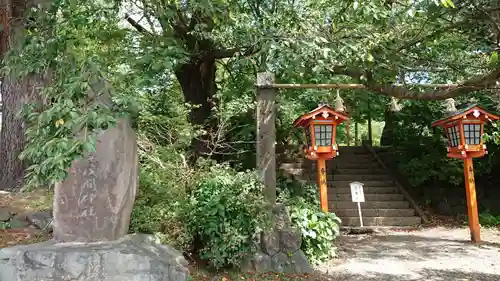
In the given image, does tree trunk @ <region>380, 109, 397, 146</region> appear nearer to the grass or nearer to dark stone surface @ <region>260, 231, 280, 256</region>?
dark stone surface @ <region>260, 231, 280, 256</region>

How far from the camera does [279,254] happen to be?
5.59 meters

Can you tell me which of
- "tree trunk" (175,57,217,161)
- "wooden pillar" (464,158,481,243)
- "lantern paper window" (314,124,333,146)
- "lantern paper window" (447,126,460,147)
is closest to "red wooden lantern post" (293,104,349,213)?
"lantern paper window" (314,124,333,146)

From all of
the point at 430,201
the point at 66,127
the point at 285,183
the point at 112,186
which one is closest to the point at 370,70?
the point at 112,186

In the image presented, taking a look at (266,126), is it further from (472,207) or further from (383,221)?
(383,221)

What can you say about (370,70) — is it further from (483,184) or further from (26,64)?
(483,184)

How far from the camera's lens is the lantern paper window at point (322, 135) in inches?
277

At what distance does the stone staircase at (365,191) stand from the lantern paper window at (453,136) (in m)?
2.56

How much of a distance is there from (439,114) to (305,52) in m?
7.97

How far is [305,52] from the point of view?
4.30 m

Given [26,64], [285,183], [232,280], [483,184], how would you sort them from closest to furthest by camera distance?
[26,64] → [232,280] → [285,183] → [483,184]

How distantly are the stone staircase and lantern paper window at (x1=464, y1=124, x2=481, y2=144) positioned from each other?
9.27 ft

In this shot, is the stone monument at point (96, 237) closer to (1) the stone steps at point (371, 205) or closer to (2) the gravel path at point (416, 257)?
(2) the gravel path at point (416, 257)

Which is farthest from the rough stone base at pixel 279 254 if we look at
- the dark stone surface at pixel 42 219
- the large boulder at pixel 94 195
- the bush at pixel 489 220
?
the bush at pixel 489 220

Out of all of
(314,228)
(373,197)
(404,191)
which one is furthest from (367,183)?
(314,228)
